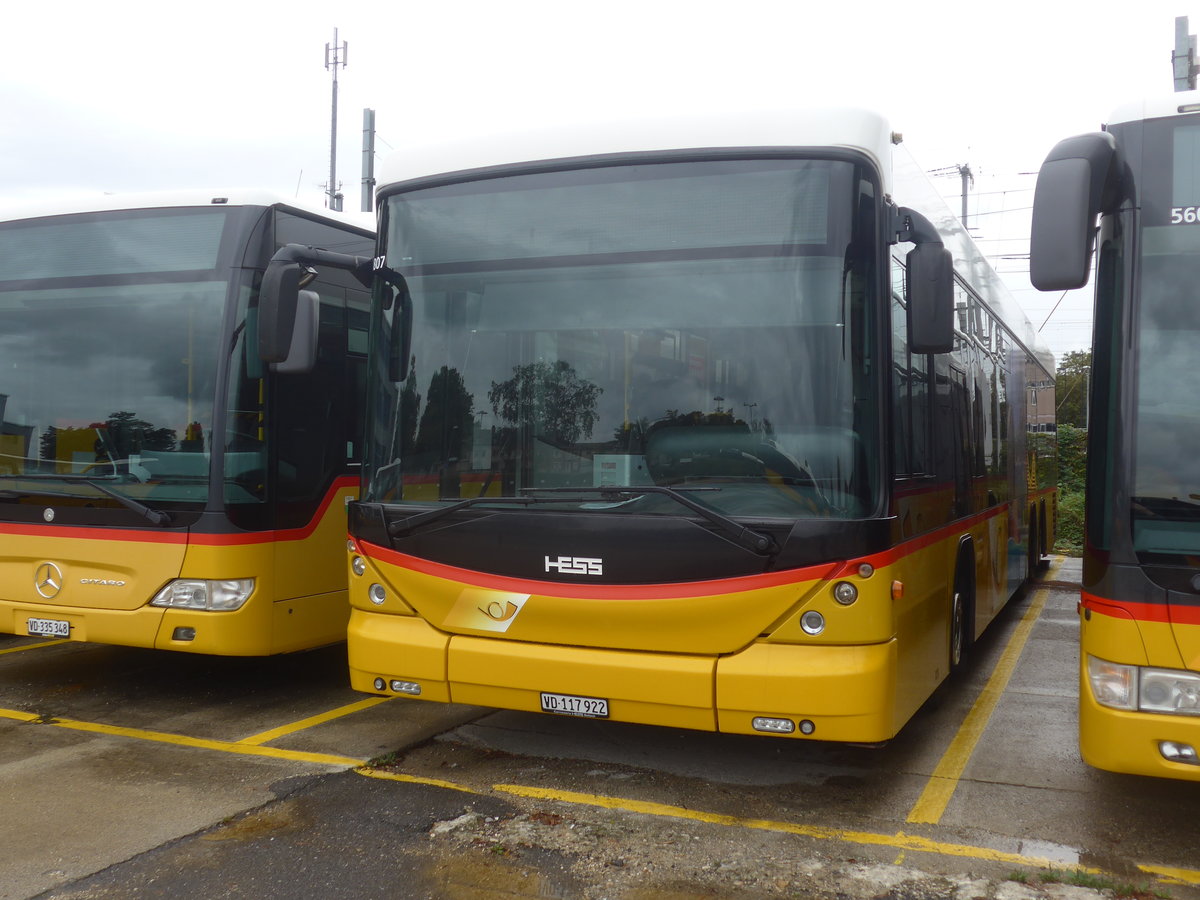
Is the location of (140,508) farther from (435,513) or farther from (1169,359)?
(1169,359)

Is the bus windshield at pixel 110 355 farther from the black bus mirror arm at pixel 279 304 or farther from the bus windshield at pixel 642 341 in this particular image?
the bus windshield at pixel 642 341

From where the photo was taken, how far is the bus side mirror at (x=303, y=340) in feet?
18.6

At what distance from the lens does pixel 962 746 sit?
623cm

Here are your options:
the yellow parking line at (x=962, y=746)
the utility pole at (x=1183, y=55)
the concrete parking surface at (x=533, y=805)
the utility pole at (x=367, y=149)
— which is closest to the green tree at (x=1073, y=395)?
the utility pole at (x=1183, y=55)

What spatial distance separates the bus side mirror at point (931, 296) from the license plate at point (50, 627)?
16.7ft

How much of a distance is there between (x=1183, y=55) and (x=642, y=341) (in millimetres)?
17596

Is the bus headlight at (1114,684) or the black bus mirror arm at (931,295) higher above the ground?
the black bus mirror arm at (931,295)

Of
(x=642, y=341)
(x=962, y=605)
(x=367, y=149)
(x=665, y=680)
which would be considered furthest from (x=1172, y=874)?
(x=367, y=149)

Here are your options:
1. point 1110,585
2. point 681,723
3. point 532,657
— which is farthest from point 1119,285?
point 532,657

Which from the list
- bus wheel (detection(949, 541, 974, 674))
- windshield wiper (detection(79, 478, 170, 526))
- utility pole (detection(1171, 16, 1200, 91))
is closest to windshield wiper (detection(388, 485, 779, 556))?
windshield wiper (detection(79, 478, 170, 526))

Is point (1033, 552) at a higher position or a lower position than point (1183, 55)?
lower

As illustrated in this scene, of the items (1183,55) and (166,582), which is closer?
(166,582)

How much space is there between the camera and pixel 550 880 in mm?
4246

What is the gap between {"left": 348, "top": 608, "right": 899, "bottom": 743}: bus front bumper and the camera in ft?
15.2
